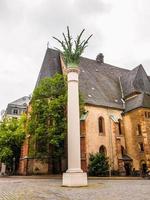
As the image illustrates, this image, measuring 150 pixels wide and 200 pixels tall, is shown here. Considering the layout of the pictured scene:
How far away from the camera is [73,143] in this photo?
16.5m

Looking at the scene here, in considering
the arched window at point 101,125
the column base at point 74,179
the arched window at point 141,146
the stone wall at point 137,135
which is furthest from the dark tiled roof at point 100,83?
the column base at point 74,179

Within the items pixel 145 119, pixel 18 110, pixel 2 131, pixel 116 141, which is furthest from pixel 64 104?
pixel 18 110

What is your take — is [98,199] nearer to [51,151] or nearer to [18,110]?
[51,151]

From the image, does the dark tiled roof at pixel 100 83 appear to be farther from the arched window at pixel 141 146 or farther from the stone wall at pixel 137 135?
the arched window at pixel 141 146

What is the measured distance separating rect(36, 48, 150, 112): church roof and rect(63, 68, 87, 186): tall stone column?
48.1ft

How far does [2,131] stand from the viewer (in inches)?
1464

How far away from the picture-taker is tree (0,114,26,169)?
116ft

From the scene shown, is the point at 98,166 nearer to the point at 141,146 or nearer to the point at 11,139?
the point at 141,146

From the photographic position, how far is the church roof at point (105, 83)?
1364 inches

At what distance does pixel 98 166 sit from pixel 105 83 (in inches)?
669

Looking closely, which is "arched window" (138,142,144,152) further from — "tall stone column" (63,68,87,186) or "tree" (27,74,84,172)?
"tall stone column" (63,68,87,186)

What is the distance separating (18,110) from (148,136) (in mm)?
34485

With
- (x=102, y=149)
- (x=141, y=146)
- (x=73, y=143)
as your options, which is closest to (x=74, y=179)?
(x=73, y=143)

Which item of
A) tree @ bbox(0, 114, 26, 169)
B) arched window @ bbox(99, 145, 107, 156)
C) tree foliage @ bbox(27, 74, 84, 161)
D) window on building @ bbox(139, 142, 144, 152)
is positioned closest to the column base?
tree foliage @ bbox(27, 74, 84, 161)
